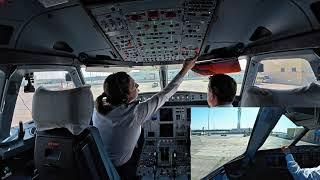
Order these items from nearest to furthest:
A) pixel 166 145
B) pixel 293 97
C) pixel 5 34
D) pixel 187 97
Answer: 1. pixel 293 97
2. pixel 5 34
3. pixel 187 97
4. pixel 166 145

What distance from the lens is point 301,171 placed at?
1.67 metres

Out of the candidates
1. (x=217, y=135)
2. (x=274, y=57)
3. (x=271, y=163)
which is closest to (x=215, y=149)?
(x=217, y=135)

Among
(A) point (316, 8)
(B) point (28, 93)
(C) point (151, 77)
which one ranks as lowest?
(B) point (28, 93)

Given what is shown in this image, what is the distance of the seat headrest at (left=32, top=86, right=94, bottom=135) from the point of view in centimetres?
286

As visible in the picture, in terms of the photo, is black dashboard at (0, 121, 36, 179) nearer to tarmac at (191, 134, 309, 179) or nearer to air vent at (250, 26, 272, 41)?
tarmac at (191, 134, 309, 179)

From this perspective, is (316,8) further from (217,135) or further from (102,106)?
(102,106)

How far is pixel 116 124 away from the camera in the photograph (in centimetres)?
313

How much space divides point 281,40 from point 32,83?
2.92m

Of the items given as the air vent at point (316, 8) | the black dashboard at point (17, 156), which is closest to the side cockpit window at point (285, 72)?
the air vent at point (316, 8)

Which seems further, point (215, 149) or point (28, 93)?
point (28, 93)

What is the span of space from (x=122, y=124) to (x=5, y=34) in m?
1.42

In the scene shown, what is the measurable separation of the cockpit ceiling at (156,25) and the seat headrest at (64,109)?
2.14 feet

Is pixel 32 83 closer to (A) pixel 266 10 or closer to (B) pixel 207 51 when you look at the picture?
(B) pixel 207 51

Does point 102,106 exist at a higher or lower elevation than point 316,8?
lower
